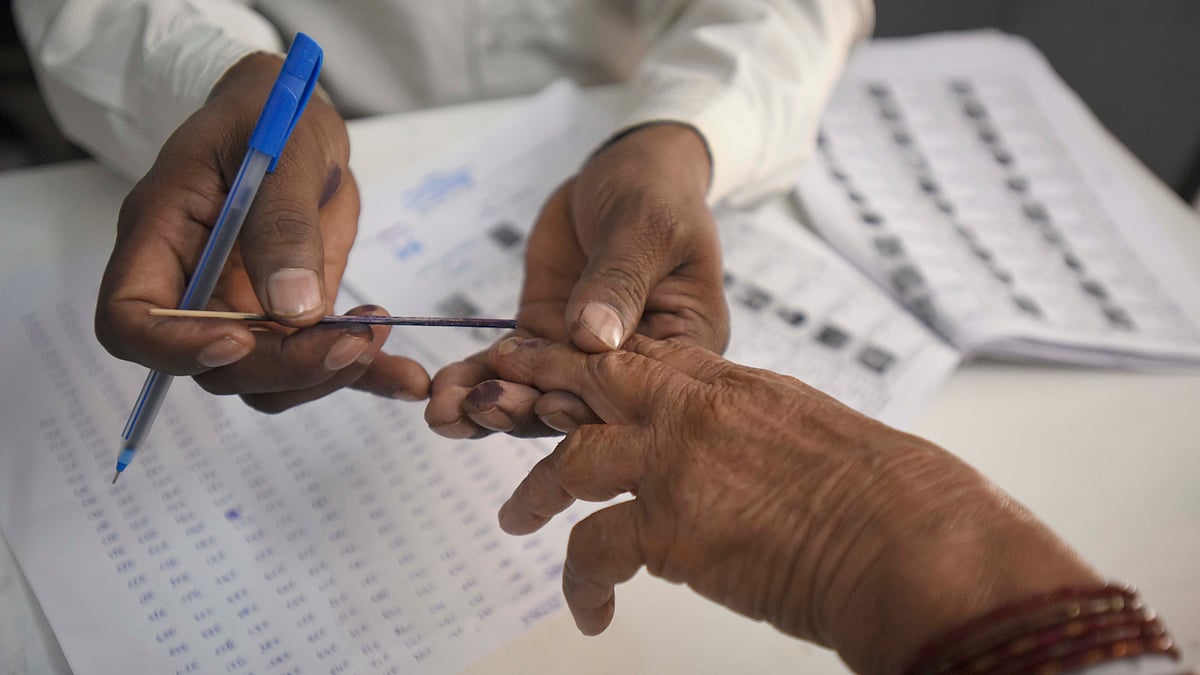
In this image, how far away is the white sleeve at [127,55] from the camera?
0.62 meters

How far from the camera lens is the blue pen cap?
445 millimetres

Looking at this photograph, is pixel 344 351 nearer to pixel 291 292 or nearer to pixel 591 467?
pixel 291 292

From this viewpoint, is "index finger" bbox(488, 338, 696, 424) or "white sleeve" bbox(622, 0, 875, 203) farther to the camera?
"white sleeve" bbox(622, 0, 875, 203)

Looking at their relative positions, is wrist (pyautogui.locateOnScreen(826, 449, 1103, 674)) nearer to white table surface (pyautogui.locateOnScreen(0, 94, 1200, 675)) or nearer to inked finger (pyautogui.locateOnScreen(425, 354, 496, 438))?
white table surface (pyautogui.locateOnScreen(0, 94, 1200, 675))

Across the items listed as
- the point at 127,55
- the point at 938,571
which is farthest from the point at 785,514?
the point at 127,55

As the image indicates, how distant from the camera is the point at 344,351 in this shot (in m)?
0.48

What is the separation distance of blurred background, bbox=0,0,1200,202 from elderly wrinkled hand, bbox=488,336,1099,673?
1209 mm

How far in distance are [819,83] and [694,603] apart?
1.88ft

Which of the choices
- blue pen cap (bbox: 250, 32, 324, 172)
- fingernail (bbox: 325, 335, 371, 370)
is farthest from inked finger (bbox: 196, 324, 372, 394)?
blue pen cap (bbox: 250, 32, 324, 172)

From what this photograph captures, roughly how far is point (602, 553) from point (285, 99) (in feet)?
1.01

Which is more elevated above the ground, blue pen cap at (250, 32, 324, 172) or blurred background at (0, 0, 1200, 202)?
blue pen cap at (250, 32, 324, 172)

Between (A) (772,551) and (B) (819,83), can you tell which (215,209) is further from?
(B) (819,83)

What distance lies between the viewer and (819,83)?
0.84 metres

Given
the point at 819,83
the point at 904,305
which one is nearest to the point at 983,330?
the point at 904,305
